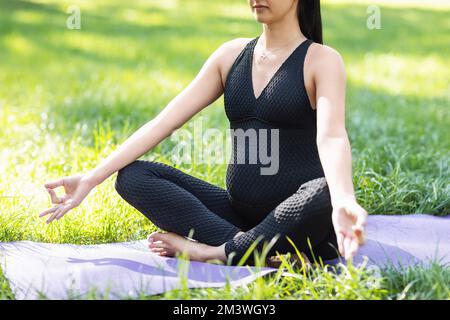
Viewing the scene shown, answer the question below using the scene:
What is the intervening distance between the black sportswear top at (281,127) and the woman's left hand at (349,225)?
18.0 inches

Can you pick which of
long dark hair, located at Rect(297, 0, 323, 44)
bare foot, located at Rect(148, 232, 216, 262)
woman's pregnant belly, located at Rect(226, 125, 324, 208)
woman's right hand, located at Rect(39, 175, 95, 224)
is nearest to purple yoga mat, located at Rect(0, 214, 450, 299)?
bare foot, located at Rect(148, 232, 216, 262)

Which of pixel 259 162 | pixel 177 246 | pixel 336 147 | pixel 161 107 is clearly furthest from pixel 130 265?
pixel 161 107

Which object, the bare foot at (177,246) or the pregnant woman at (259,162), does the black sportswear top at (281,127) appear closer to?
the pregnant woman at (259,162)

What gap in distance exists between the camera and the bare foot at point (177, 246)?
3.03m

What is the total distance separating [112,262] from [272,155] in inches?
29.2

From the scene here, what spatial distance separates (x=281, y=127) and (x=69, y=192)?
2.85 ft

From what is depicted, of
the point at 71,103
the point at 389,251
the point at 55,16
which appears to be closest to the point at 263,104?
the point at 389,251

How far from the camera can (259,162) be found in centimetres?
308

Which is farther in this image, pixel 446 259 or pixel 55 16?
pixel 55 16

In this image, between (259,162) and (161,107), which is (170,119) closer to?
(259,162)

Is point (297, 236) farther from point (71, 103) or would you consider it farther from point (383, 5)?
point (383, 5)

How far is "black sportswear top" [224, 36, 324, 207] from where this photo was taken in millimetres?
3002
